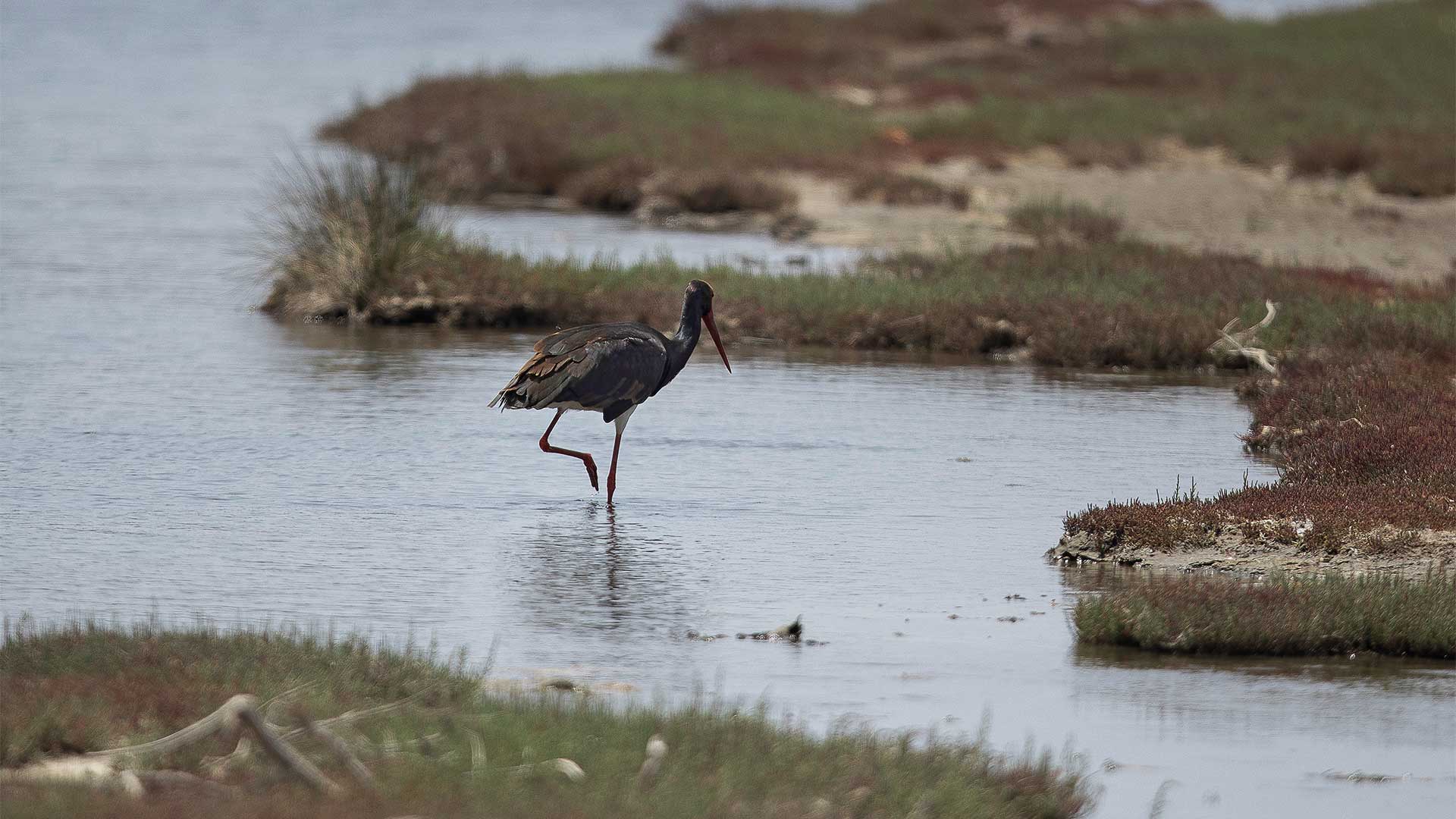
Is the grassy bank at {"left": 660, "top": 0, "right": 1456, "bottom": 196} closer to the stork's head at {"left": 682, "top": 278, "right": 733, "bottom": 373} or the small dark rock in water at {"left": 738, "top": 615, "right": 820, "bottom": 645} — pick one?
the stork's head at {"left": 682, "top": 278, "right": 733, "bottom": 373}

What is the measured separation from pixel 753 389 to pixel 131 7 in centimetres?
7290

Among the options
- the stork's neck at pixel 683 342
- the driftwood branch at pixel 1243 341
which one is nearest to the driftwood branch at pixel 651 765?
the stork's neck at pixel 683 342

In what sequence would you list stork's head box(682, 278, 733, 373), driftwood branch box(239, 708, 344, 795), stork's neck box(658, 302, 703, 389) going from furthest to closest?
1. stork's head box(682, 278, 733, 373)
2. stork's neck box(658, 302, 703, 389)
3. driftwood branch box(239, 708, 344, 795)

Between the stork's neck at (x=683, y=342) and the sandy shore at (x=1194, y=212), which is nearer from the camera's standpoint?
the stork's neck at (x=683, y=342)

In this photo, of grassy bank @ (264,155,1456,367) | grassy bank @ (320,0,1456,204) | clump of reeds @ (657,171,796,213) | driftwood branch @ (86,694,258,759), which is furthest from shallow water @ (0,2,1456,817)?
clump of reeds @ (657,171,796,213)

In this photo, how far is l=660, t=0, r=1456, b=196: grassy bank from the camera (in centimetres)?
3519

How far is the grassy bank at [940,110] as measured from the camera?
33156mm

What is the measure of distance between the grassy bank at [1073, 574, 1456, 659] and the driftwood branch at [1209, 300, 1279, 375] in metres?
9.77

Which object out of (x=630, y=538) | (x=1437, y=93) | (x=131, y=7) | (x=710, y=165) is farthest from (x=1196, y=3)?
(x=630, y=538)

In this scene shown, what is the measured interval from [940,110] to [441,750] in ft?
114

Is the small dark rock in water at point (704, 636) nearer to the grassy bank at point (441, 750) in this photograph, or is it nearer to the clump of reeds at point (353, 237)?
the grassy bank at point (441, 750)

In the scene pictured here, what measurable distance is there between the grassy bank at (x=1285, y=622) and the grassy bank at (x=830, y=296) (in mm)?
9945

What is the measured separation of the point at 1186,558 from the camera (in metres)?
11.0

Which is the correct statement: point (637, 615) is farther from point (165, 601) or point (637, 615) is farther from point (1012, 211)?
point (1012, 211)
